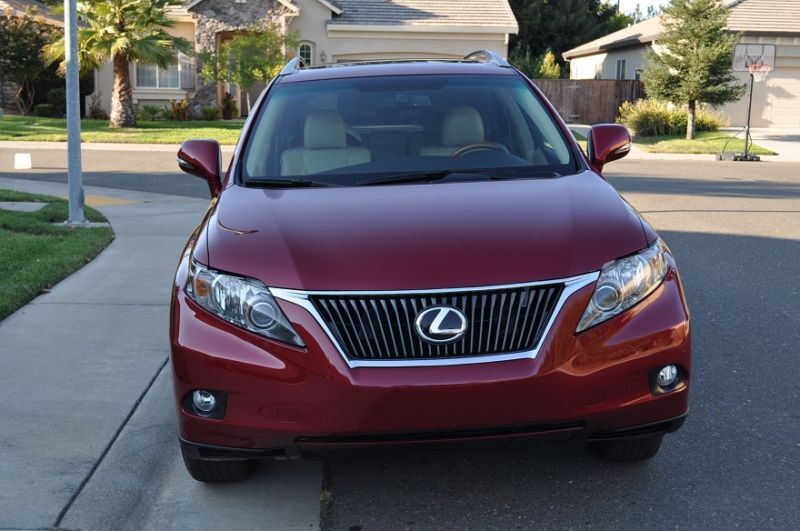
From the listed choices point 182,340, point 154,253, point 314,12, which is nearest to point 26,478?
point 182,340

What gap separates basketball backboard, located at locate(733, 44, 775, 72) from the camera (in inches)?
1027

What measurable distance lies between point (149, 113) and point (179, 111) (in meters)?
1.12

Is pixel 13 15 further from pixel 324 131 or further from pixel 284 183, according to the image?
pixel 284 183

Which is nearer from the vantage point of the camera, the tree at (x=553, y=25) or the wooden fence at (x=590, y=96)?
the wooden fence at (x=590, y=96)

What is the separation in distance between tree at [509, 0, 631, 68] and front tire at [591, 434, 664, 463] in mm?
51289

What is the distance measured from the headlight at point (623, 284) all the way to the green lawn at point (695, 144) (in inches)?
854

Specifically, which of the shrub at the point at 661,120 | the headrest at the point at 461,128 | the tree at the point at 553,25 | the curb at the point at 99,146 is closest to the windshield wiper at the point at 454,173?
the headrest at the point at 461,128

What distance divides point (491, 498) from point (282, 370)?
1.15m

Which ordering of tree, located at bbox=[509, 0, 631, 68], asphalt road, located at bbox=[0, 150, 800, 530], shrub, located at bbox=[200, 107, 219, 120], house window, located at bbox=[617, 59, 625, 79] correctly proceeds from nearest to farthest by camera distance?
asphalt road, located at bbox=[0, 150, 800, 530], shrub, located at bbox=[200, 107, 219, 120], house window, located at bbox=[617, 59, 625, 79], tree, located at bbox=[509, 0, 631, 68]

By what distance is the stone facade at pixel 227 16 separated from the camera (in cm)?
3356

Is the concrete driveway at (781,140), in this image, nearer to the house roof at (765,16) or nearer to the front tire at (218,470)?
the house roof at (765,16)

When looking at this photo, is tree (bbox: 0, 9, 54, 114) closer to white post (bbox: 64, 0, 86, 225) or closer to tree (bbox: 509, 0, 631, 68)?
white post (bbox: 64, 0, 86, 225)

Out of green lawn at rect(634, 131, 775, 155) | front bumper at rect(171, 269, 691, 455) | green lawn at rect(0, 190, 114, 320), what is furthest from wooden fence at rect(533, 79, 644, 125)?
front bumper at rect(171, 269, 691, 455)

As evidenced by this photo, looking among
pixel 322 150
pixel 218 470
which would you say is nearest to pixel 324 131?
pixel 322 150
